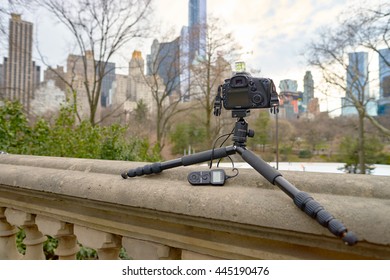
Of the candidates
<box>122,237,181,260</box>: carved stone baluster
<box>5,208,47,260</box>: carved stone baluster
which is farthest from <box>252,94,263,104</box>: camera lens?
<box>5,208,47,260</box>: carved stone baluster

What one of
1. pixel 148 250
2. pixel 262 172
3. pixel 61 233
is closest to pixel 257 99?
pixel 262 172

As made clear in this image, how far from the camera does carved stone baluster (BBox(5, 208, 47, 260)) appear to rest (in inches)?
47.5

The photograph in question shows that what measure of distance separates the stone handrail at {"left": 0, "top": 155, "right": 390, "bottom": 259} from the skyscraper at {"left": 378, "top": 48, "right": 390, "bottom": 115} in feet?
32.7

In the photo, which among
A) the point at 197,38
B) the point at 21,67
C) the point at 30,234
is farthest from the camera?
the point at 197,38

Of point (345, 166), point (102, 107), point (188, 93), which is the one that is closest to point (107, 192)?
point (102, 107)

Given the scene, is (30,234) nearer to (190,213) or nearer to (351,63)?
(190,213)

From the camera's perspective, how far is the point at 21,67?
24.6ft

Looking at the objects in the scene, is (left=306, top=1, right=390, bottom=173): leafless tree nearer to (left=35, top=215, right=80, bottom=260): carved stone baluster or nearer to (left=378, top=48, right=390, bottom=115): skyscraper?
(left=378, top=48, right=390, bottom=115): skyscraper

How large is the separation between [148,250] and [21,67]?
833cm

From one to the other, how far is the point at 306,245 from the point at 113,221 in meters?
0.61

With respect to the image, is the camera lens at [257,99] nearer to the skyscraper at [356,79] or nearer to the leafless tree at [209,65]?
the leafless tree at [209,65]

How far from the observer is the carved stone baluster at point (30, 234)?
1206 millimetres

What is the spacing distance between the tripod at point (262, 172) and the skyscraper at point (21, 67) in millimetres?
6355

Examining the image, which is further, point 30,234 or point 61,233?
point 30,234
